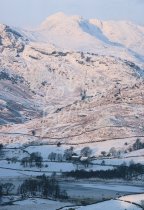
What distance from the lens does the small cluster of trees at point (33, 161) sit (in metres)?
185

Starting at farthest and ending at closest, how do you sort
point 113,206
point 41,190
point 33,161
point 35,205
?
point 33,161 < point 41,190 < point 35,205 < point 113,206

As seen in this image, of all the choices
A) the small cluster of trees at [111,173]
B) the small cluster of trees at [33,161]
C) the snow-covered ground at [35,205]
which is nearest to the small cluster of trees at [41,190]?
the snow-covered ground at [35,205]

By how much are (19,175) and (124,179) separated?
27.1m

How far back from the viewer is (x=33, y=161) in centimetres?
19025

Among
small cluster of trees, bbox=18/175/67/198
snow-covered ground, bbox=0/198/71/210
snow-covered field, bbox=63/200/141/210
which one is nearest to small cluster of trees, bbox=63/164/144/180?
small cluster of trees, bbox=18/175/67/198

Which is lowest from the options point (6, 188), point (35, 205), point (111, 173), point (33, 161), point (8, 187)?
point (35, 205)

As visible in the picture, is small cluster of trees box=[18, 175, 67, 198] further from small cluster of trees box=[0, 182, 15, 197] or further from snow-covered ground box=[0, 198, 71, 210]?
snow-covered ground box=[0, 198, 71, 210]

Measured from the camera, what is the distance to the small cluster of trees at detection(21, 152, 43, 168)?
18475 centimetres

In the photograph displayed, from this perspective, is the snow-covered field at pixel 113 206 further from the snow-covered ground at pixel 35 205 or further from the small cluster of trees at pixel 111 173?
the small cluster of trees at pixel 111 173

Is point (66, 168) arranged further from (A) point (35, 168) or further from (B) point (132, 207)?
(B) point (132, 207)

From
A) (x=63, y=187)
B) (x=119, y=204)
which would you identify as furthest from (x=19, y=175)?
(x=119, y=204)

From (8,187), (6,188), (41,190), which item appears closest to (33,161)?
(8,187)

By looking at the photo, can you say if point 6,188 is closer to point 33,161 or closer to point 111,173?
point 111,173

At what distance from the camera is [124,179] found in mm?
162625
